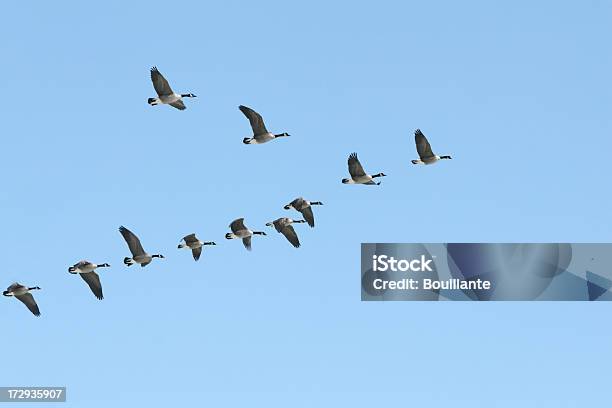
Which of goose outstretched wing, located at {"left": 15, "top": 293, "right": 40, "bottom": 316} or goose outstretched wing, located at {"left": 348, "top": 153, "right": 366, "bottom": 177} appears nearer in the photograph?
goose outstretched wing, located at {"left": 348, "top": 153, "right": 366, "bottom": 177}

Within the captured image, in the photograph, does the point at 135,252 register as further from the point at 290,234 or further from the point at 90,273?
the point at 290,234

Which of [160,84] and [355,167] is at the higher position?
[160,84]

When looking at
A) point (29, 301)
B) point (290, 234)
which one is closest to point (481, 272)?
point (290, 234)

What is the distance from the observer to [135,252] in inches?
4779

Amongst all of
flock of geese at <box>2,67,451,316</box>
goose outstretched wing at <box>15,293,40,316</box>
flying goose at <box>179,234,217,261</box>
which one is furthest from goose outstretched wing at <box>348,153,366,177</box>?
goose outstretched wing at <box>15,293,40,316</box>

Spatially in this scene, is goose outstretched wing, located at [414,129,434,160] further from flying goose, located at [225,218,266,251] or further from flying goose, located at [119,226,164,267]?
flying goose, located at [119,226,164,267]

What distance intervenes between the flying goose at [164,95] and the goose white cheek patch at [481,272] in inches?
478

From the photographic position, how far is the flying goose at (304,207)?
122688mm

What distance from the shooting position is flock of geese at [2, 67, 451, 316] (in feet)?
392

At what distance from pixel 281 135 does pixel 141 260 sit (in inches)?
290

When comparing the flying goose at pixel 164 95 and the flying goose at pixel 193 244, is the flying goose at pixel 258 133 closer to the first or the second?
the flying goose at pixel 164 95

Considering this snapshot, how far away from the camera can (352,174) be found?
120 m

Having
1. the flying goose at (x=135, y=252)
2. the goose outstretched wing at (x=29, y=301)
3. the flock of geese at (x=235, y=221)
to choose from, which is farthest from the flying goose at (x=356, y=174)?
the goose outstretched wing at (x=29, y=301)

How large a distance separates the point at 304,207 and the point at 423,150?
5.78 m
